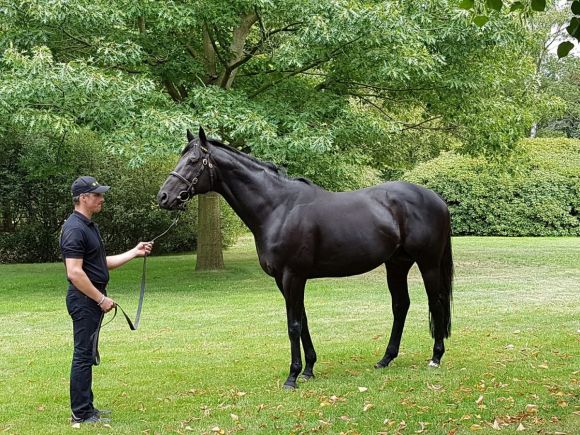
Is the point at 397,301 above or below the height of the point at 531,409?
above

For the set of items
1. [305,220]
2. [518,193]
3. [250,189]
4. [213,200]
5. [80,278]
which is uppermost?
[250,189]

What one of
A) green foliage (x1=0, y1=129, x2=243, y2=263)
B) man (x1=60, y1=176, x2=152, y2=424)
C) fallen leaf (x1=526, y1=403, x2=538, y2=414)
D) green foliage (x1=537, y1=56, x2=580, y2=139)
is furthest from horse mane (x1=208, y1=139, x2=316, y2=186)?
green foliage (x1=537, y1=56, x2=580, y2=139)

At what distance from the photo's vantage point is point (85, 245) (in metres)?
5.52

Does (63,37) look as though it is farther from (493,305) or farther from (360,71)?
(493,305)

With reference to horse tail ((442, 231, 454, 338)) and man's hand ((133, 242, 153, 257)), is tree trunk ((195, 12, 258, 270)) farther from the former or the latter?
man's hand ((133, 242, 153, 257))

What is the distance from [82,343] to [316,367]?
113 inches

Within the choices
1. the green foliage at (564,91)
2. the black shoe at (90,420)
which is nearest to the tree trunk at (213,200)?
the black shoe at (90,420)

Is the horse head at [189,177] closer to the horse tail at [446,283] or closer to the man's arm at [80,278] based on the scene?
the man's arm at [80,278]

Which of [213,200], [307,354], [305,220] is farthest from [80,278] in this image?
[213,200]

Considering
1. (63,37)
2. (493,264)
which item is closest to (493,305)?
(493,264)

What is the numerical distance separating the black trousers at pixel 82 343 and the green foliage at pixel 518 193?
73.6 ft

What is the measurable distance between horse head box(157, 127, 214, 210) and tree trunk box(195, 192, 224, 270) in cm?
1073

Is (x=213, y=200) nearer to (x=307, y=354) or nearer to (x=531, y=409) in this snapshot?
(x=307, y=354)

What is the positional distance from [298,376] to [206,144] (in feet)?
8.12
